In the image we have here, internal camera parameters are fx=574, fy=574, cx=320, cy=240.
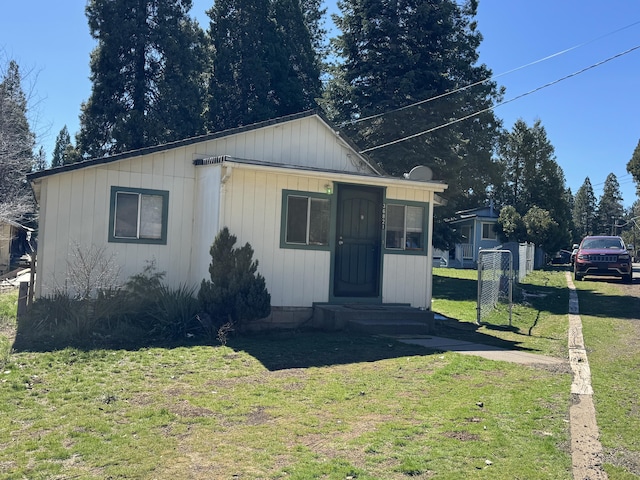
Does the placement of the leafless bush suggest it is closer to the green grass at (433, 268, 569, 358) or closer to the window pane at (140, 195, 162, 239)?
the window pane at (140, 195, 162, 239)

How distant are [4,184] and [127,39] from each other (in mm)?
8950

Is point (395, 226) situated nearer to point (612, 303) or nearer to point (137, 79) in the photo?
point (612, 303)

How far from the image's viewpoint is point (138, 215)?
1082 cm

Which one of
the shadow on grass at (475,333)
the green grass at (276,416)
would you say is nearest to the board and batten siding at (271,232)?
the shadow on grass at (475,333)

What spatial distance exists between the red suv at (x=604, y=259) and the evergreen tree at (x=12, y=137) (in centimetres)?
1919

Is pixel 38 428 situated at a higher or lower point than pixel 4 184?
lower

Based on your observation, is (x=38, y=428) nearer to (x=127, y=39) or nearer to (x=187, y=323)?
(x=187, y=323)

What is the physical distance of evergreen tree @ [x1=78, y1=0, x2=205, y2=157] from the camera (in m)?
25.8

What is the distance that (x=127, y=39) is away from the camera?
25969mm

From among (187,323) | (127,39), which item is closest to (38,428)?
(187,323)

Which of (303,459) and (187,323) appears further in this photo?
(187,323)

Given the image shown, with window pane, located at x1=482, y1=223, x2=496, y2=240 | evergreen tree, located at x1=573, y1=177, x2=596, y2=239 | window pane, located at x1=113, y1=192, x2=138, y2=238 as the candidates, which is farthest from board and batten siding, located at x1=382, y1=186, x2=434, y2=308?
evergreen tree, located at x1=573, y1=177, x2=596, y2=239

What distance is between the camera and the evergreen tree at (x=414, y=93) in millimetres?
20672

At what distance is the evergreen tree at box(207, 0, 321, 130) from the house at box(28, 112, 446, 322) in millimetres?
17036
